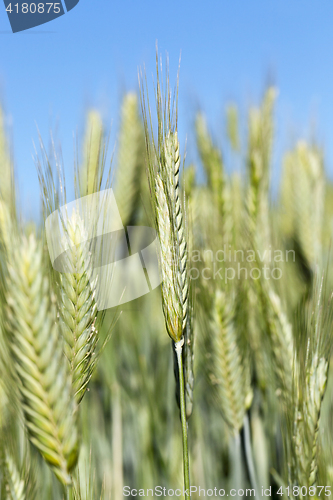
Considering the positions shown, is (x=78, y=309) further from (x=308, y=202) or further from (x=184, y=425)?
(x=308, y=202)

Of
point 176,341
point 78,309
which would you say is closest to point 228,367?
point 176,341

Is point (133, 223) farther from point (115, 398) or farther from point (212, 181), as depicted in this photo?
point (115, 398)

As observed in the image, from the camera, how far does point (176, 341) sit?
53 centimetres

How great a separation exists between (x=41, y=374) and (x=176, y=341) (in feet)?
0.65

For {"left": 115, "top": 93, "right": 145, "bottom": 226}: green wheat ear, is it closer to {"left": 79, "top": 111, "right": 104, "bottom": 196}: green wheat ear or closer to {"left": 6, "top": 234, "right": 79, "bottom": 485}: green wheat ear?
{"left": 79, "top": 111, "right": 104, "bottom": 196}: green wheat ear

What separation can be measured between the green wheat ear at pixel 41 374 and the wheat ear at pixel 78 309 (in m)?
0.09

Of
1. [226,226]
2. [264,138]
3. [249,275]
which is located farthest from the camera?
[264,138]

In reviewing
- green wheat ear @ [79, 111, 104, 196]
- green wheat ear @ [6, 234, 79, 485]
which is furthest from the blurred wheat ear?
green wheat ear @ [6, 234, 79, 485]

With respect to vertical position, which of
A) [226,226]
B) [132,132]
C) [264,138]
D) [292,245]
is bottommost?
[292,245]

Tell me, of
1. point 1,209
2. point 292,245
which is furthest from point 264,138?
point 1,209

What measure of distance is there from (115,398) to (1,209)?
2.29 ft

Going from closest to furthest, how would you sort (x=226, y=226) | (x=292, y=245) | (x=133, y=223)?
(x=226, y=226)
(x=133, y=223)
(x=292, y=245)

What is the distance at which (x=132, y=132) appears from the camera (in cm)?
126

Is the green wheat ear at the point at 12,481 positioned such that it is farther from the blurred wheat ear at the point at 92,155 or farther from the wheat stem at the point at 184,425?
the blurred wheat ear at the point at 92,155
